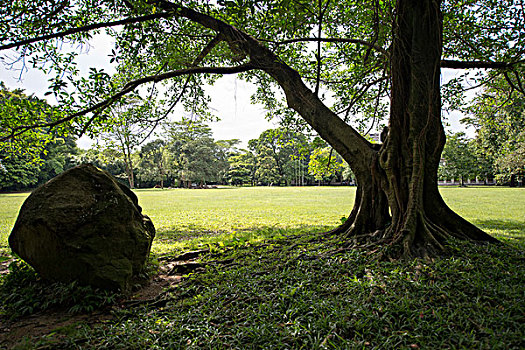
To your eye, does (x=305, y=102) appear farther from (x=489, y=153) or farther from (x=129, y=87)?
(x=489, y=153)

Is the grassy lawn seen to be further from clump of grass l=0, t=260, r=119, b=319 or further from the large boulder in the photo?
the large boulder

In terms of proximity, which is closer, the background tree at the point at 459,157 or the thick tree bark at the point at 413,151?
the thick tree bark at the point at 413,151

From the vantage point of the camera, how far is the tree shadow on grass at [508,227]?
6.50 metres

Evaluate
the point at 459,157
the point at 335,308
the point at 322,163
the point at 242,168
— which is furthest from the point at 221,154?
the point at 335,308

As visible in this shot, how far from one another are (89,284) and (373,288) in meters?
3.23

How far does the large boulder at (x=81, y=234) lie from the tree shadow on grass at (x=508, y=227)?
7.99 meters

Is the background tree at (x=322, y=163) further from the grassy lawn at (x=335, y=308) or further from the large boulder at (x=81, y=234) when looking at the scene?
the large boulder at (x=81, y=234)

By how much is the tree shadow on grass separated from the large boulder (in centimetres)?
799

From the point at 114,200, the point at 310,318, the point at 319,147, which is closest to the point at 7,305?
the point at 114,200

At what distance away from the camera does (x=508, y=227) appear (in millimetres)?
7719

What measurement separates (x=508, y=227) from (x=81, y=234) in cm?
1038

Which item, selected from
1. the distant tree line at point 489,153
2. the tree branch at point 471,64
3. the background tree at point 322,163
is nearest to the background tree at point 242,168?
the distant tree line at point 489,153

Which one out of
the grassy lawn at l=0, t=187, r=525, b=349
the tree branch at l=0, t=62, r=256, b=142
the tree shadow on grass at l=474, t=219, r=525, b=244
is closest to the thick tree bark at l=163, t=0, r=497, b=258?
the grassy lawn at l=0, t=187, r=525, b=349

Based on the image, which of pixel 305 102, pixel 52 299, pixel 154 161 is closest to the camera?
pixel 52 299
